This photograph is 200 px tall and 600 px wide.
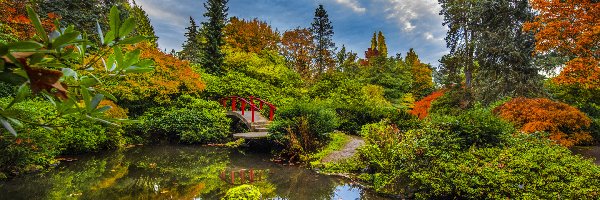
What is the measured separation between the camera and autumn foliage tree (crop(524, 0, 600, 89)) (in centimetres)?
968

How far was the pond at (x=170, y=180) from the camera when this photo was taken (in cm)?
633

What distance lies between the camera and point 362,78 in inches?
1248

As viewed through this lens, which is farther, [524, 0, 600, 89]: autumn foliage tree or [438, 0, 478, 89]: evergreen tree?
[438, 0, 478, 89]: evergreen tree

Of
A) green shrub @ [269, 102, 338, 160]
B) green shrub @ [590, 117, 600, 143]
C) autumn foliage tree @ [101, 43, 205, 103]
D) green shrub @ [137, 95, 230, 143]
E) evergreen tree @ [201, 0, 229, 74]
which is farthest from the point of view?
evergreen tree @ [201, 0, 229, 74]

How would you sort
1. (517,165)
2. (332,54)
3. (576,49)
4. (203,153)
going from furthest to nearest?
(332,54)
(203,153)
(576,49)
(517,165)

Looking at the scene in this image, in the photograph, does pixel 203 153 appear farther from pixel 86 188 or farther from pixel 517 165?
pixel 517 165

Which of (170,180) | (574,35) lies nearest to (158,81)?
(170,180)

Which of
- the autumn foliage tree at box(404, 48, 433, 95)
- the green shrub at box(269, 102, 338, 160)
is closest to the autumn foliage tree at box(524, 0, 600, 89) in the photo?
the green shrub at box(269, 102, 338, 160)

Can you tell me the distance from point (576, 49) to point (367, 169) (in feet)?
25.9

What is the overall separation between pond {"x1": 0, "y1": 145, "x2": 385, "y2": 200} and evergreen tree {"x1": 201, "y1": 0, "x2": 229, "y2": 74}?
11448mm

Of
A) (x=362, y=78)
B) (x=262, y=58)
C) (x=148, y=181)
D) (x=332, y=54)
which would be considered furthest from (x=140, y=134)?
(x=332, y=54)

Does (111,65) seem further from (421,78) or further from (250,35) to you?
(421,78)

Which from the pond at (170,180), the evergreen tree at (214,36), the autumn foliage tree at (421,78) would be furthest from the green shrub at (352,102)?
the autumn foliage tree at (421,78)

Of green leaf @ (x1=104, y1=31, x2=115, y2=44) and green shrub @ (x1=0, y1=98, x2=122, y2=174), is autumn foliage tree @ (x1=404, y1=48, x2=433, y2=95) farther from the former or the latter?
green leaf @ (x1=104, y1=31, x2=115, y2=44)
